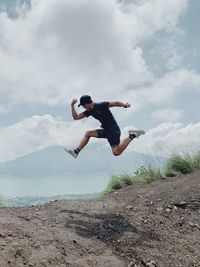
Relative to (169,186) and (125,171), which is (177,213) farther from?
Result: (125,171)

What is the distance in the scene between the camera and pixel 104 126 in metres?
10.6

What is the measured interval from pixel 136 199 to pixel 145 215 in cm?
109

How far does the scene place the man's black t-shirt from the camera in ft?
33.7

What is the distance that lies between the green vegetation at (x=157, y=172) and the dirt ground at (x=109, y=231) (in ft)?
5.53

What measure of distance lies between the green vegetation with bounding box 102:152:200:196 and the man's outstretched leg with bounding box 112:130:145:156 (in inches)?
106

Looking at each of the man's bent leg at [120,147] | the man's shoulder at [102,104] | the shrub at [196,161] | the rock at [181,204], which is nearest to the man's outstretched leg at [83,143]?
the man's bent leg at [120,147]

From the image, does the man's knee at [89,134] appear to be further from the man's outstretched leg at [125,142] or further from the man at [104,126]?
the man's outstretched leg at [125,142]

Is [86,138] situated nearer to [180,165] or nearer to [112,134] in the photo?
[112,134]

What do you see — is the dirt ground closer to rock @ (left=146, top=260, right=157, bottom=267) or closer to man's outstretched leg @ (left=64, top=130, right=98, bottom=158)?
rock @ (left=146, top=260, right=157, bottom=267)

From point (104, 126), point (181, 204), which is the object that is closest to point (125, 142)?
point (104, 126)

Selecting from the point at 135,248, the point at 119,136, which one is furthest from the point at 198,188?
the point at 135,248

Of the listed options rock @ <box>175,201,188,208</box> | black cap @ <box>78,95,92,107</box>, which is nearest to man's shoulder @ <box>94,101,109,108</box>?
black cap @ <box>78,95,92,107</box>

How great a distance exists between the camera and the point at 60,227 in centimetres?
875

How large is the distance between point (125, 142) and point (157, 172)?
326 cm
